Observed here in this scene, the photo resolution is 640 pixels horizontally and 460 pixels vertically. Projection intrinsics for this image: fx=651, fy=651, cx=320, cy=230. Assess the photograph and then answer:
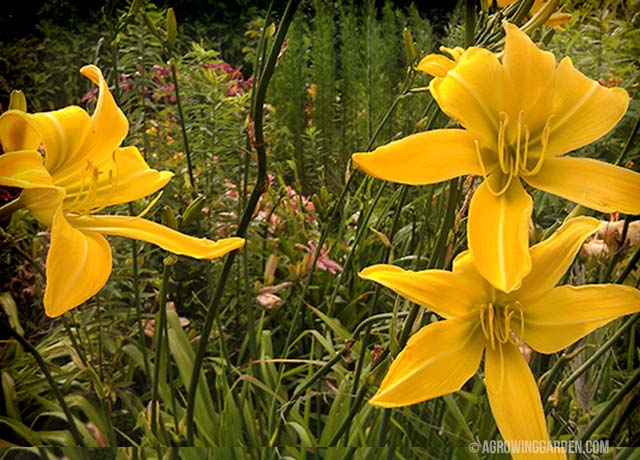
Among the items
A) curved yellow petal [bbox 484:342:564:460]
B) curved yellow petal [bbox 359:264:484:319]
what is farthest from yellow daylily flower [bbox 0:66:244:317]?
curved yellow petal [bbox 484:342:564:460]

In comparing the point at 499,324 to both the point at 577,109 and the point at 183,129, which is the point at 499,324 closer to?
the point at 577,109

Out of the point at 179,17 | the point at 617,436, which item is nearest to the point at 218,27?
the point at 179,17

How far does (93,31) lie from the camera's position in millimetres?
979

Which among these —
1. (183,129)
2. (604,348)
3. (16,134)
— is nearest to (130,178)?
(16,134)

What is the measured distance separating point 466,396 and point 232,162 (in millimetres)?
452

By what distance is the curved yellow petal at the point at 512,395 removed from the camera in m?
0.56

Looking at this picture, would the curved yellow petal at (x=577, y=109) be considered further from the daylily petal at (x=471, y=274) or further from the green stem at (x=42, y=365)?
the green stem at (x=42, y=365)

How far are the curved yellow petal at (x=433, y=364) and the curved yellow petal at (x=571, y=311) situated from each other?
0.21ft

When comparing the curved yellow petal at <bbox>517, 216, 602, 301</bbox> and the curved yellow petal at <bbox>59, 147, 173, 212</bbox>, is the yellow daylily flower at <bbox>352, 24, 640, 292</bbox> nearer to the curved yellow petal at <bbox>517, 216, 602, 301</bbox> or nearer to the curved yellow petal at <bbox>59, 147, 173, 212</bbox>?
the curved yellow petal at <bbox>517, 216, 602, 301</bbox>

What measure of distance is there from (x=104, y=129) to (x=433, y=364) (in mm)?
349

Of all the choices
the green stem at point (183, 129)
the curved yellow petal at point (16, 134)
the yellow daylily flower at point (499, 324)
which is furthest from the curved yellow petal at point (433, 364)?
the green stem at point (183, 129)

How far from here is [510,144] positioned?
51 cm

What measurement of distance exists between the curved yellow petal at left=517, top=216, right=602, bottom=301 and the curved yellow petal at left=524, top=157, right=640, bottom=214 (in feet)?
0.08

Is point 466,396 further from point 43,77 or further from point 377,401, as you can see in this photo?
point 43,77
